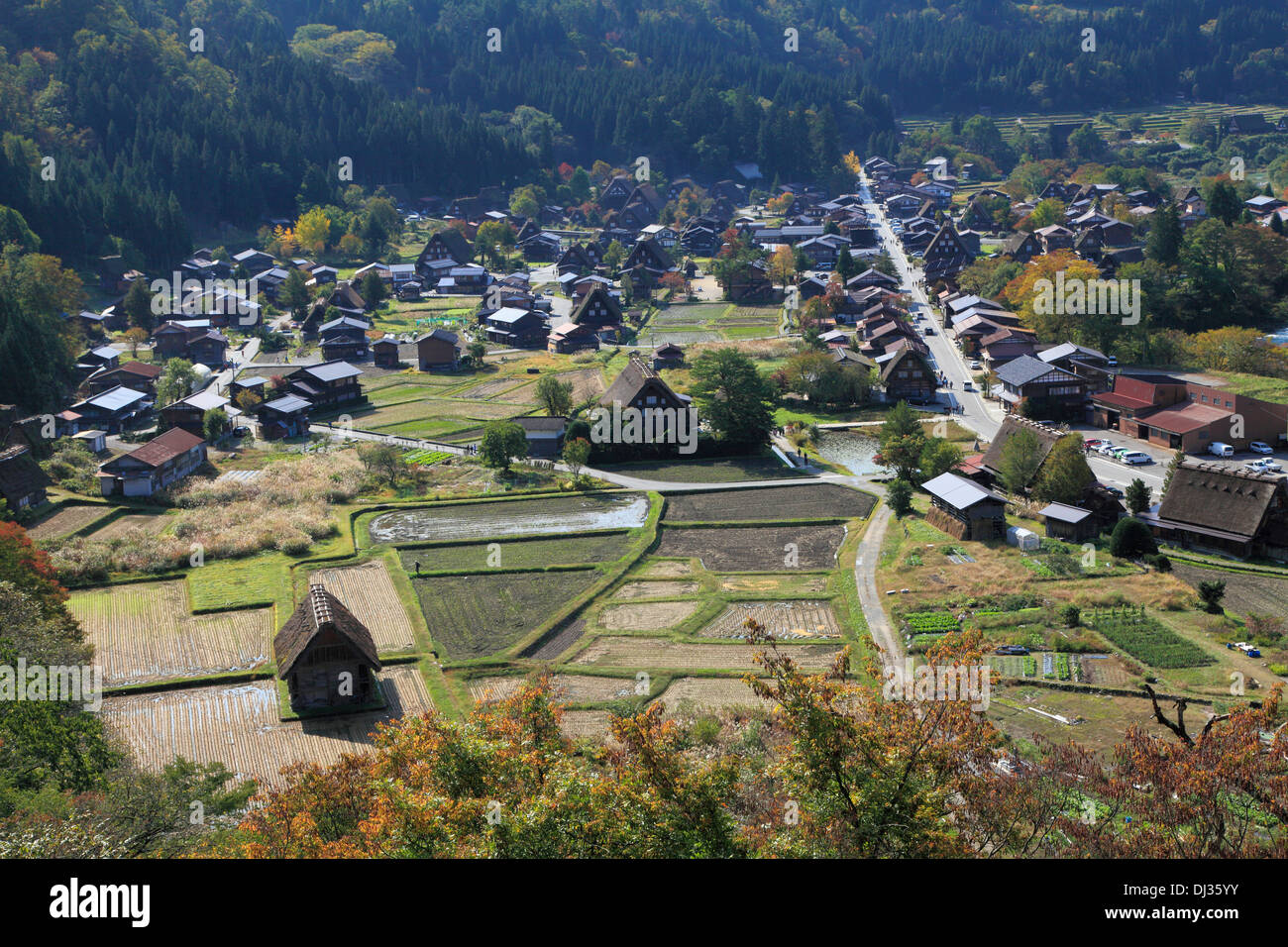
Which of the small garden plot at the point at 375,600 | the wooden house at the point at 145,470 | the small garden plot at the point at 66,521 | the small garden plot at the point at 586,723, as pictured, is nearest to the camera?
the small garden plot at the point at 586,723

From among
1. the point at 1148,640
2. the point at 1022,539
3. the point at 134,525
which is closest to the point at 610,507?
the point at 1022,539

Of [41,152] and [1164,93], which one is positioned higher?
[1164,93]

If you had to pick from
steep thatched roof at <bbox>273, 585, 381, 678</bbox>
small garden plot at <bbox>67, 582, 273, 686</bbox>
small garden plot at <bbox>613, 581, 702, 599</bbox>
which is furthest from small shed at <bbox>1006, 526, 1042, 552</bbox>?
small garden plot at <bbox>67, 582, 273, 686</bbox>

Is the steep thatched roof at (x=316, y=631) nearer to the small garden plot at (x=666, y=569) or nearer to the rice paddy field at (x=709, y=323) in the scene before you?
the small garden plot at (x=666, y=569)

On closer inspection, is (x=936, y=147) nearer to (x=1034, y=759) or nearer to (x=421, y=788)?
(x=1034, y=759)

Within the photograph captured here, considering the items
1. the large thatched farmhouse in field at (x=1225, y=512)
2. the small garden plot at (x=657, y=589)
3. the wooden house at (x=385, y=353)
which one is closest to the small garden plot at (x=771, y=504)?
the small garden plot at (x=657, y=589)
